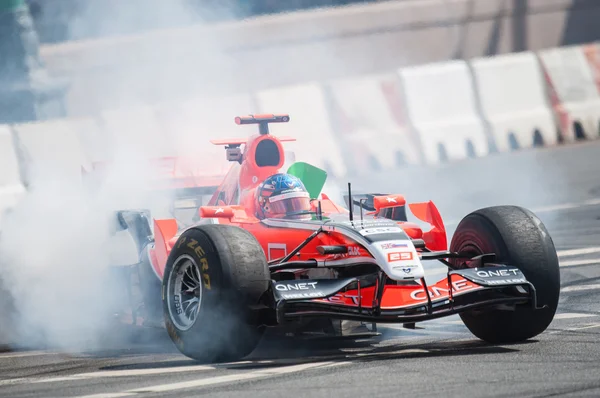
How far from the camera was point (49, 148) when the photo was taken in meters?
16.3

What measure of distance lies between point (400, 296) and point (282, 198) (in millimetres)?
1765

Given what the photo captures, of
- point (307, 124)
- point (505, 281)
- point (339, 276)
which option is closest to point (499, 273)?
point (505, 281)

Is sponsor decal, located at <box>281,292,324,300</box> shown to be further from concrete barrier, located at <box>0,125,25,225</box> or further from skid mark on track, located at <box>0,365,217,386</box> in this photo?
concrete barrier, located at <box>0,125,25,225</box>

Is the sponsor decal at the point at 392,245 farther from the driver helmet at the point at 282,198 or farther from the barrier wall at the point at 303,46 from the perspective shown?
the barrier wall at the point at 303,46

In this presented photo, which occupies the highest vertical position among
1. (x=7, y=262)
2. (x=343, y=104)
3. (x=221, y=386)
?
(x=343, y=104)

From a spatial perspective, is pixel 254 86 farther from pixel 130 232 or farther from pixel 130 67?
pixel 130 232

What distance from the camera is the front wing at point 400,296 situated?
777 cm

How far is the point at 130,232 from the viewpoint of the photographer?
35.0 ft

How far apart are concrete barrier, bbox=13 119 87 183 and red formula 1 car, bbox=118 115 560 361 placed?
7041 millimetres

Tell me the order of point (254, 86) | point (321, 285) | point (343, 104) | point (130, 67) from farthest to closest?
point (254, 86), point (130, 67), point (343, 104), point (321, 285)

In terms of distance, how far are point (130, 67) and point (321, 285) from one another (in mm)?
14596

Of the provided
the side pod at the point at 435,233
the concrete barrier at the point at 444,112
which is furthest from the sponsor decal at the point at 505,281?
the concrete barrier at the point at 444,112

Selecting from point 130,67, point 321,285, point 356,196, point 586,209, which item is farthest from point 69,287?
point 130,67

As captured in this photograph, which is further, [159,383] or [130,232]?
[130,232]
